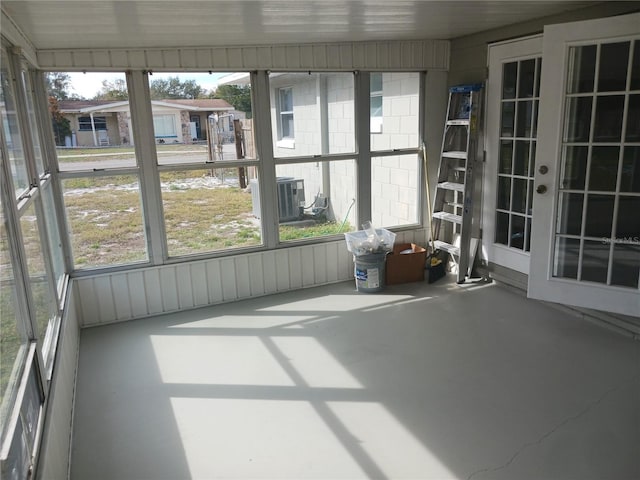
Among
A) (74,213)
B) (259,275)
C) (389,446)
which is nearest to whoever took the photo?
(389,446)

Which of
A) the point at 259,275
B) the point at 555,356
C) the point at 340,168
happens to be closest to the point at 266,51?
the point at 340,168

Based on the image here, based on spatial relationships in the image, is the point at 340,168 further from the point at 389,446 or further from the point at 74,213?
the point at 389,446

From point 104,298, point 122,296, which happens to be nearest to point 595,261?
point 122,296

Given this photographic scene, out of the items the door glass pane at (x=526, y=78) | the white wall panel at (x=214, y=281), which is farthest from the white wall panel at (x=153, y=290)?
the door glass pane at (x=526, y=78)

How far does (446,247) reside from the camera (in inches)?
207

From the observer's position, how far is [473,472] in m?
2.36

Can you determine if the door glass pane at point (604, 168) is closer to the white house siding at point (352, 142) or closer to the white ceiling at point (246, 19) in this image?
the white ceiling at point (246, 19)

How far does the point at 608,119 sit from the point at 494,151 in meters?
1.27

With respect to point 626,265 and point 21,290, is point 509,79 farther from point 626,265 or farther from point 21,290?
point 21,290

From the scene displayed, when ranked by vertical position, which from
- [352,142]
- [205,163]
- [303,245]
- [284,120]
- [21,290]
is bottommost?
[303,245]

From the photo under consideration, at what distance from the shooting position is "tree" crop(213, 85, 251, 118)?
4.50 m

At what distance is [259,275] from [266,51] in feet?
6.89

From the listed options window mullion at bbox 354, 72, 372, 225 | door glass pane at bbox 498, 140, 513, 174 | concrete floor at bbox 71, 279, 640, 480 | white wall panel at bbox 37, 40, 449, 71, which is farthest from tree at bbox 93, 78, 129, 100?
door glass pane at bbox 498, 140, 513, 174

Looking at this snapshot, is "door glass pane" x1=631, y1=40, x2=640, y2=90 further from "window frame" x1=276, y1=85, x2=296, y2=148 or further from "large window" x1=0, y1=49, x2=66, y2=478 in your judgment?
"large window" x1=0, y1=49, x2=66, y2=478
